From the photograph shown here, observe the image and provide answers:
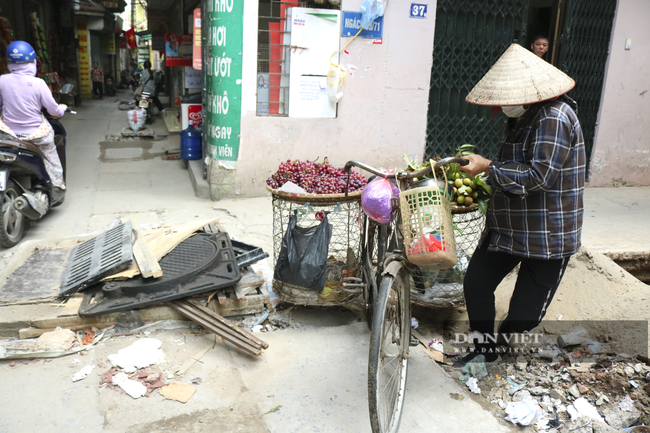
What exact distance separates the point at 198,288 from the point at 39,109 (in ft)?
10.8

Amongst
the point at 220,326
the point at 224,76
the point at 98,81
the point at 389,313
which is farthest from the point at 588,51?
the point at 98,81

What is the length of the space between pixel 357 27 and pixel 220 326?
441 centimetres

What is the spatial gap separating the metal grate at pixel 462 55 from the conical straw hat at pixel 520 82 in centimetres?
440

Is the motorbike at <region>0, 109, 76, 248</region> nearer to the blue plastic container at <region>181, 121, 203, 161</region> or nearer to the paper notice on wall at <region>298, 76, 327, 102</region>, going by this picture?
the blue plastic container at <region>181, 121, 203, 161</region>

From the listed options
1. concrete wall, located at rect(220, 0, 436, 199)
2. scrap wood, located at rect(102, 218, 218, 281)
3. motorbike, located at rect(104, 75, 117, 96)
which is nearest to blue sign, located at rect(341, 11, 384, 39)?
concrete wall, located at rect(220, 0, 436, 199)

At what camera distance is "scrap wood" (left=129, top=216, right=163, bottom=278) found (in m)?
3.16

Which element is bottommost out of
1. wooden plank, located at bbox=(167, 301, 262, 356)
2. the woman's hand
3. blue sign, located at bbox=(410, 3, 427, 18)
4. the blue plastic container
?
wooden plank, located at bbox=(167, 301, 262, 356)

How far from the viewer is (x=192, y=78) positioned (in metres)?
8.95

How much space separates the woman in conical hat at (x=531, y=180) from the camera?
2434mm

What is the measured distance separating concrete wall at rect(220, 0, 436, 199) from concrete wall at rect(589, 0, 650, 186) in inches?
113

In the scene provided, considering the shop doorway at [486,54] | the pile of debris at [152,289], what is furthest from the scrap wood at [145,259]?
the shop doorway at [486,54]

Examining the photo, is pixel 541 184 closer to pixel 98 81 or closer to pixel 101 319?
pixel 101 319

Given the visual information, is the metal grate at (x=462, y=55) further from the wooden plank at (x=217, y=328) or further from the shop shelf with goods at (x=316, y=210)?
the wooden plank at (x=217, y=328)

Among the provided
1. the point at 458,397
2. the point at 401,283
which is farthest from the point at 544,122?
the point at 458,397
